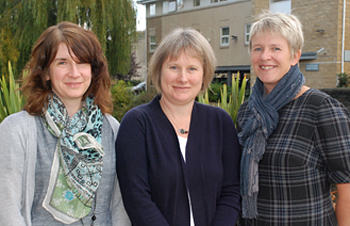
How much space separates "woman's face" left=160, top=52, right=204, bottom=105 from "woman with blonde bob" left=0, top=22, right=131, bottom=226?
0.46 m

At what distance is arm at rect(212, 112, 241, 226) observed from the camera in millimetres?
2021

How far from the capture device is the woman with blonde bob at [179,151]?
1.88 m

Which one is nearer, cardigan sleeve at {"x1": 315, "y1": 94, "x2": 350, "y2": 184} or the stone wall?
cardigan sleeve at {"x1": 315, "y1": 94, "x2": 350, "y2": 184}

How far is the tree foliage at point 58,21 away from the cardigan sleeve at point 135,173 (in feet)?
26.7

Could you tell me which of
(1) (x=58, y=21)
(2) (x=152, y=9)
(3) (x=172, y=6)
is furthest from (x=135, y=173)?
(2) (x=152, y=9)

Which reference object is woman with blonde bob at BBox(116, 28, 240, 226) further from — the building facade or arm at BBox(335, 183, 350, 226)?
the building facade

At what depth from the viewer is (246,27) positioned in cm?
2042

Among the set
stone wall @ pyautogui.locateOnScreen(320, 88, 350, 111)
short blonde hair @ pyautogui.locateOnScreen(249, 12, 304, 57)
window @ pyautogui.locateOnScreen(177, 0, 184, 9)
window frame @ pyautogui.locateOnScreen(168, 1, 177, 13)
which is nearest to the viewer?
short blonde hair @ pyautogui.locateOnScreen(249, 12, 304, 57)

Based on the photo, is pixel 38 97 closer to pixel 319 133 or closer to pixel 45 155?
pixel 45 155

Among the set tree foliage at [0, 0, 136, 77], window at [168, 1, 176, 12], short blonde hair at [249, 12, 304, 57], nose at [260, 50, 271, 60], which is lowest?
nose at [260, 50, 271, 60]

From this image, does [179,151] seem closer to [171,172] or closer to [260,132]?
[171,172]

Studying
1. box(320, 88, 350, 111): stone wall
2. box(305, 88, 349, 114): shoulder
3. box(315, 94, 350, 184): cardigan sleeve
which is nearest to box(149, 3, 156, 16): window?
box(320, 88, 350, 111): stone wall

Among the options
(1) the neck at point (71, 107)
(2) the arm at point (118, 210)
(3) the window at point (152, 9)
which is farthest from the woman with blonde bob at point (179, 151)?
(3) the window at point (152, 9)

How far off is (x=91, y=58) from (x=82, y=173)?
73 cm
